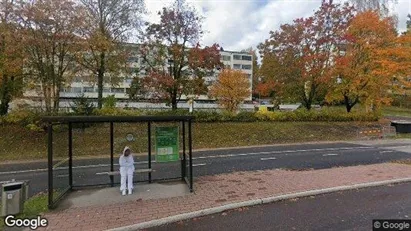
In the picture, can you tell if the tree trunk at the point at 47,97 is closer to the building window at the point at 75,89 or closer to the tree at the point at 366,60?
the tree at the point at 366,60

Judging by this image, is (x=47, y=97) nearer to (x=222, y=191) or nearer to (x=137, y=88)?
(x=137, y=88)

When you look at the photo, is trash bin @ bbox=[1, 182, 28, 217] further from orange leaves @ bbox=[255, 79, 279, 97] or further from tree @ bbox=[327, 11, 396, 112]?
tree @ bbox=[327, 11, 396, 112]

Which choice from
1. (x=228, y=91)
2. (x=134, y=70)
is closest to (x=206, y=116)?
(x=134, y=70)

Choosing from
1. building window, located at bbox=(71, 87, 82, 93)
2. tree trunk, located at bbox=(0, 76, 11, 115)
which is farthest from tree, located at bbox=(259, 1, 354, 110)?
building window, located at bbox=(71, 87, 82, 93)

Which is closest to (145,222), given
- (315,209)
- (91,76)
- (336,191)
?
(315,209)

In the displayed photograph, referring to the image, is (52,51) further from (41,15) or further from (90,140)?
(90,140)

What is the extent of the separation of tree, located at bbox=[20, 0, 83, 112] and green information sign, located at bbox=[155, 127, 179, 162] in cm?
1108


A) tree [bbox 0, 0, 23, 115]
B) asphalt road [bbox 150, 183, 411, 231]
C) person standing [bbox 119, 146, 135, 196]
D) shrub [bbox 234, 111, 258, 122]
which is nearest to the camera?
asphalt road [bbox 150, 183, 411, 231]

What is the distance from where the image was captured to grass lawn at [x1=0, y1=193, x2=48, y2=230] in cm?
580

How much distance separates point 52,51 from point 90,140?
5.74 m

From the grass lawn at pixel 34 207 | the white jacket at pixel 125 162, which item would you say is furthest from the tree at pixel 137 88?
the grass lawn at pixel 34 207

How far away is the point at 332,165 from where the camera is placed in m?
11.1

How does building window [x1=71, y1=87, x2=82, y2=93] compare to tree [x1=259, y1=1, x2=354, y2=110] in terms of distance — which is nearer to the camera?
tree [x1=259, y1=1, x2=354, y2=110]

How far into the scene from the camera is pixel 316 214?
19.1 ft
